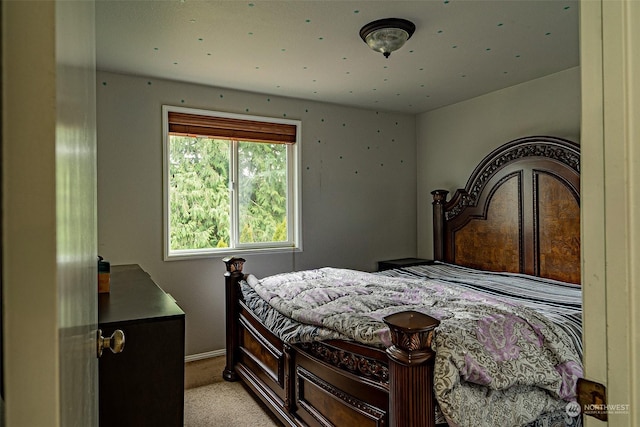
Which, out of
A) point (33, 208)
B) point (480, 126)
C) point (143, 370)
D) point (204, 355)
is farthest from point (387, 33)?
point (204, 355)

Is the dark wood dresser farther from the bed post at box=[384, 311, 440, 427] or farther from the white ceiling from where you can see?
the white ceiling

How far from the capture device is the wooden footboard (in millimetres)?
1423

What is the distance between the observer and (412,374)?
1419 mm

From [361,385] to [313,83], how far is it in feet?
8.59

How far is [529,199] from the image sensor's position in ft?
11.4

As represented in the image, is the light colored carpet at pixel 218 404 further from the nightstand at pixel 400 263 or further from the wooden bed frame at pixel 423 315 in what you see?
the nightstand at pixel 400 263

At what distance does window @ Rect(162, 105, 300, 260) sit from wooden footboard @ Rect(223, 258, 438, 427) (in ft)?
2.75

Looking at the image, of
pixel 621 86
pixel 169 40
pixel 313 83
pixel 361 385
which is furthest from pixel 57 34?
pixel 313 83

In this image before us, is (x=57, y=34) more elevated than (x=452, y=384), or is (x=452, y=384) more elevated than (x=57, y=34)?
(x=57, y=34)

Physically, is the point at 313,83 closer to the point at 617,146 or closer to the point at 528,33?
the point at 528,33

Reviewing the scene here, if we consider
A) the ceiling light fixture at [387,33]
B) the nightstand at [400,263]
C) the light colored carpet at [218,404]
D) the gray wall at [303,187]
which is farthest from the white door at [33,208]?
the nightstand at [400,263]

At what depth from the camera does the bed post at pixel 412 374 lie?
1.41 metres

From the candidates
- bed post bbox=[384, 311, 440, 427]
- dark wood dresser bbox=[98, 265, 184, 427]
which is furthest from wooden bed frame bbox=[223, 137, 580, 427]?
dark wood dresser bbox=[98, 265, 184, 427]

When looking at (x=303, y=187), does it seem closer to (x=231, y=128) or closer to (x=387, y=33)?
(x=231, y=128)
